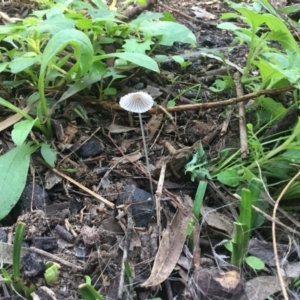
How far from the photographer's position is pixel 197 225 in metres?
1.00

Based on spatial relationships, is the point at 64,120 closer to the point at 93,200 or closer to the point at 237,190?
the point at 93,200

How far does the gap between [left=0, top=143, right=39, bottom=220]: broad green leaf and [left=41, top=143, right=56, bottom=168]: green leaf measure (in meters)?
0.02

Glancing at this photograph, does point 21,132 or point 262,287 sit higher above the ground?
point 21,132

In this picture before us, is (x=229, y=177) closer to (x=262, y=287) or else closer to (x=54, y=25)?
(x=262, y=287)

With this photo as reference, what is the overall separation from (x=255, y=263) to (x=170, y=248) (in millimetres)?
177

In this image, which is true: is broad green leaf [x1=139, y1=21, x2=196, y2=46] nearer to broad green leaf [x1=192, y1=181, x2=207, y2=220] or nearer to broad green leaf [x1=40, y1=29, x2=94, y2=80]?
broad green leaf [x1=40, y1=29, x2=94, y2=80]

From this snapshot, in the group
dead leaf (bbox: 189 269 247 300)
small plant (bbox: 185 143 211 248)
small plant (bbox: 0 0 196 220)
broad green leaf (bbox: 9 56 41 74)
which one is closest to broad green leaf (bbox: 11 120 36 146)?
small plant (bbox: 0 0 196 220)

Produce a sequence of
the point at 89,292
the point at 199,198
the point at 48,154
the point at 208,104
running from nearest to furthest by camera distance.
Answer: the point at 89,292
the point at 199,198
the point at 48,154
the point at 208,104

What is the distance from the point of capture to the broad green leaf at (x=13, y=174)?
104cm

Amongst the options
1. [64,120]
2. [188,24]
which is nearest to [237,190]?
[64,120]

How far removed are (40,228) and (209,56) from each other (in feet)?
2.68

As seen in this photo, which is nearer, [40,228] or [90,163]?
[40,228]

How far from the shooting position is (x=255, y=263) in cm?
94

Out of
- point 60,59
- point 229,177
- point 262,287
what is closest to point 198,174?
point 229,177
